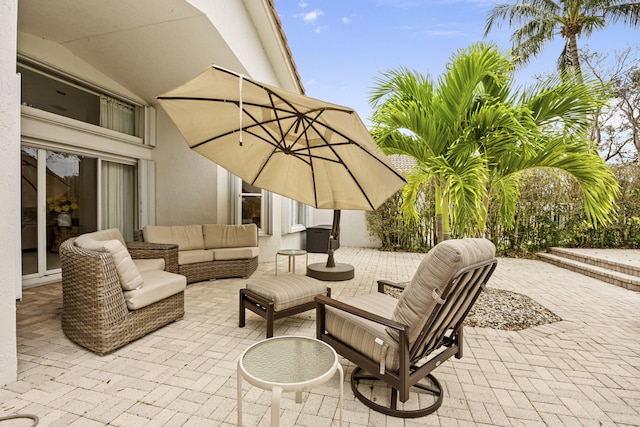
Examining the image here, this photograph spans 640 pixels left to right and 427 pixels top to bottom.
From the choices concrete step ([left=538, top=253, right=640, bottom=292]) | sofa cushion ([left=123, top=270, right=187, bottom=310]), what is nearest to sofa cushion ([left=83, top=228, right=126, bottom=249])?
sofa cushion ([left=123, top=270, right=187, bottom=310])

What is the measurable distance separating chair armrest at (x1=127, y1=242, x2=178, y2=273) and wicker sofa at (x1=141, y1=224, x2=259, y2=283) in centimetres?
42

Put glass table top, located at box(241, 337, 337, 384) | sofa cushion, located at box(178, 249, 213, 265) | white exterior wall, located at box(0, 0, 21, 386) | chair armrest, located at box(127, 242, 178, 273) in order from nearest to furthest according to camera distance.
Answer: glass table top, located at box(241, 337, 337, 384) < white exterior wall, located at box(0, 0, 21, 386) < chair armrest, located at box(127, 242, 178, 273) < sofa cushion, located at box(178, 249, 213, 265)

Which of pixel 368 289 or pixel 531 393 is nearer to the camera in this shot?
pixel 531 393

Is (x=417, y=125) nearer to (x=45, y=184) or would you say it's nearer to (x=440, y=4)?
(x=45, y=184)

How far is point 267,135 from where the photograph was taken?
377cm

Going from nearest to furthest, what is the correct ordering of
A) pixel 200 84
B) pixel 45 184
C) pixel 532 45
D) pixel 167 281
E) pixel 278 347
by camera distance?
1. pixel 278 347
2. pixel 200 84
3. pixel 167 281
4. pixel 45 184
5. pixel 532 45

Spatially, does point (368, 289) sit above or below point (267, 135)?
below

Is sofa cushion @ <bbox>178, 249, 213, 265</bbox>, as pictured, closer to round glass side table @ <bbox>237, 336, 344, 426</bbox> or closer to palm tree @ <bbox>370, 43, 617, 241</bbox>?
palm tree @ <bbox>370, 43, 617, 241</bbox>

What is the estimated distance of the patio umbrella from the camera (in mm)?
2705

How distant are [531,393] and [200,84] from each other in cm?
359

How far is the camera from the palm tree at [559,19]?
11.8 metres

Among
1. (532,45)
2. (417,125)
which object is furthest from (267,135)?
(532,45)

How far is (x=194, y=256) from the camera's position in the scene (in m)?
5.20

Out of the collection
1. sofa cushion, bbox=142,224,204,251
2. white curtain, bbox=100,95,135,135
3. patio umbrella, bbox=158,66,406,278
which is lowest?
sofa cushion, bbox=142,224,204,251
